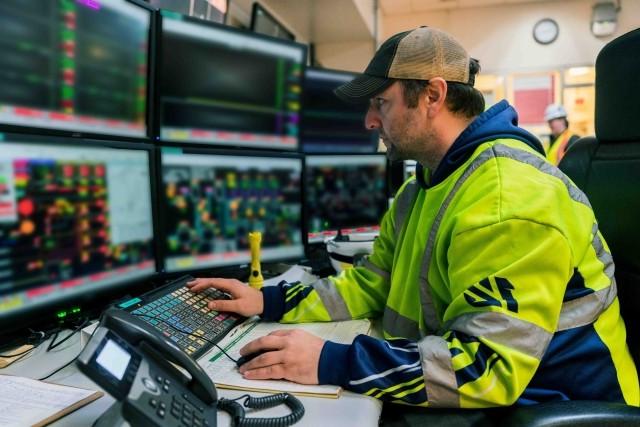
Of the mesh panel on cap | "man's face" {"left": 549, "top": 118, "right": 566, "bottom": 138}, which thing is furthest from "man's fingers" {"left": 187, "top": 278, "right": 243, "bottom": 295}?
"man's face" {"left": 549, "top": 118, "right": 566, "bottom": 138}

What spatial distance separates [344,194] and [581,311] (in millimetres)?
1086

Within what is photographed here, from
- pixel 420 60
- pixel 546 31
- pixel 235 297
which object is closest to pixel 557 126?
pixel 546 31

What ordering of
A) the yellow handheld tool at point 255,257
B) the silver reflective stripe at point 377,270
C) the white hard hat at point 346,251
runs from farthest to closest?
the white hard hat at point 346,251 < the yellow handheld tool at point 255,257 < the silver reflective stripe at point 377,270

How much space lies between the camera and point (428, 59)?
1007 millimetres

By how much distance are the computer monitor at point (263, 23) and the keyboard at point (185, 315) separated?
204 cm

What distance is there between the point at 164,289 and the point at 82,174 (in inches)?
11.8

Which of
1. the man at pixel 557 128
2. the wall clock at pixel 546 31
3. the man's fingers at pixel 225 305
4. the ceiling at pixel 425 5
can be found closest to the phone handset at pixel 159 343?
the man's fingers at pixel 225 305

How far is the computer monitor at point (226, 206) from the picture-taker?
4.22 feet

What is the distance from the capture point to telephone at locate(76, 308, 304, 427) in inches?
20.5

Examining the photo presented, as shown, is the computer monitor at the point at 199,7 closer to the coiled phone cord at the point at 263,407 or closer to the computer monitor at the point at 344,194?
the computer monitor at the point at 344,194

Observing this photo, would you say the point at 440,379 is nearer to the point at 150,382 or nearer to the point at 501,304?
the point at 501,304

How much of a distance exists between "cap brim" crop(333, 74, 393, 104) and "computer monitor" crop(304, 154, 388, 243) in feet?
1.85

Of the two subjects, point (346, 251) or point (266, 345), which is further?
point (346, 251)

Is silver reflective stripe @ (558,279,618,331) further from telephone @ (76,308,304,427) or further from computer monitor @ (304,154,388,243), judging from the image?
computer monitor @ (304,154,388,243)
